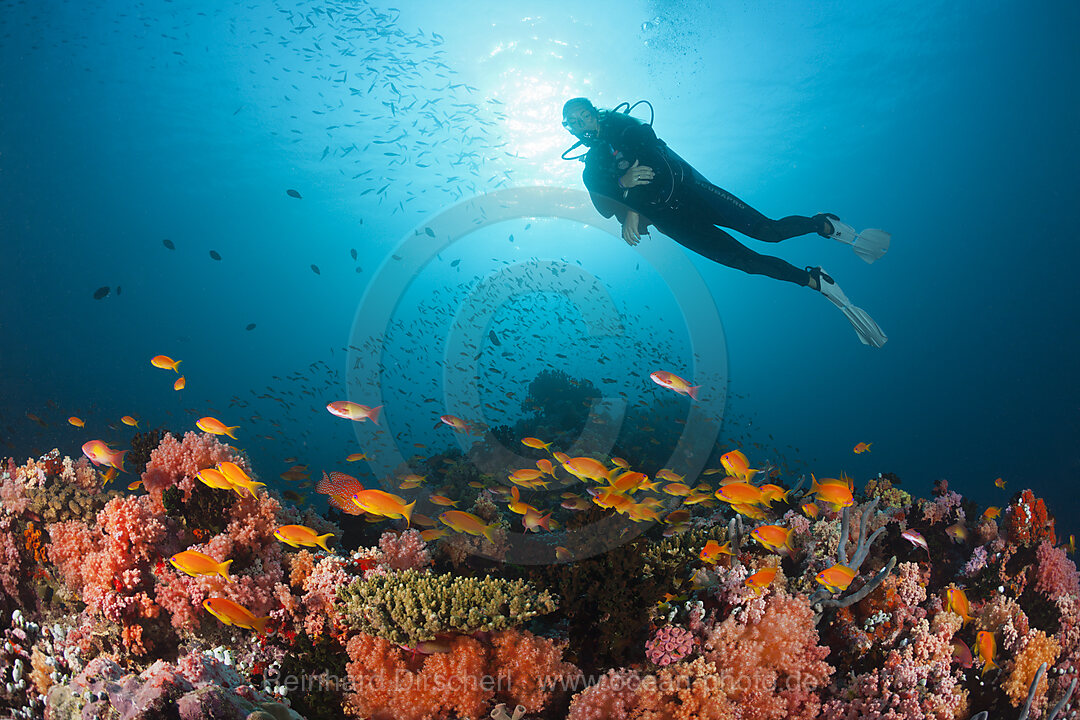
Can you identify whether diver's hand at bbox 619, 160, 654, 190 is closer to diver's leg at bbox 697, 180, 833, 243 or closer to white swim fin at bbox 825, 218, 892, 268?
diver's leg at bbox 697, 180, 833, 243

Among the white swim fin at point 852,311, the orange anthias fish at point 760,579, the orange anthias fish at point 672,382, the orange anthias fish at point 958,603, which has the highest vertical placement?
the white swim fin at point 852,311

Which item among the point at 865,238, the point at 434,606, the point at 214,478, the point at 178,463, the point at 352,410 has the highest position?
the point at 865,238

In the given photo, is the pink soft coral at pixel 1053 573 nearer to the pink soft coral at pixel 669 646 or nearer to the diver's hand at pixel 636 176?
the pink soft coral at pixel 669 646

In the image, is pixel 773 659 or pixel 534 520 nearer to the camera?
pixel 773 659

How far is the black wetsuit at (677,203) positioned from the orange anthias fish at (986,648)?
4.62 meters

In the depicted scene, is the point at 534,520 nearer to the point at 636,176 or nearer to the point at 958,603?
the point at 958,603

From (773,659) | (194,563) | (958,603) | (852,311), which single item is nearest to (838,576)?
(773,659)

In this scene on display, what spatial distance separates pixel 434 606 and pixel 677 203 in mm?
6678

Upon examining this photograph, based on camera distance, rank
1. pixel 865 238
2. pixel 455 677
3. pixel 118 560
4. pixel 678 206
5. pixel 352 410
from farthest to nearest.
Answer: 1. pixel 678 206
2. pixel 865 238
3. pixel 352 410
4. pixel 118 560
5. pixel 455 677

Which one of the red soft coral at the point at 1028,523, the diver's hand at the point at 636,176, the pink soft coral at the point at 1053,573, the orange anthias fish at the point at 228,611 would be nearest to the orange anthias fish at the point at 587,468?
the orange anthias fish at the point at 228,611

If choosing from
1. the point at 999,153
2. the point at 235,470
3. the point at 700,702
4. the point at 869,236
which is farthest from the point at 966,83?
the point at 235,470

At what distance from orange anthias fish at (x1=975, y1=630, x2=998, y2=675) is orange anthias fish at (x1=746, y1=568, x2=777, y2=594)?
2.39 m

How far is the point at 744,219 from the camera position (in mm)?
7312

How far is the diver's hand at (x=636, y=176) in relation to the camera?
653 centimetres
